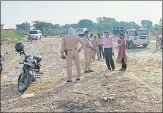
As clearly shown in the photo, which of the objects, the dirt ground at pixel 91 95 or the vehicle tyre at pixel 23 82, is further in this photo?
the vehicle tyre at pixel 23 82

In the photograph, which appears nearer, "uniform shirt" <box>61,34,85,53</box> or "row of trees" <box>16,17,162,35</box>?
"uniform shirt" <box>61,34,85,53</box>

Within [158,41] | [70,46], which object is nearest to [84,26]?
[158,41]

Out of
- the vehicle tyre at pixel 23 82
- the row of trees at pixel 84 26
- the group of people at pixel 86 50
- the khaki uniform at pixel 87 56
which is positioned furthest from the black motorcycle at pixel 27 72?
the row of trees at pixel 84 26

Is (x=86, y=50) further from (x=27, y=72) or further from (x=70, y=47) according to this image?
(x=27, y=72)

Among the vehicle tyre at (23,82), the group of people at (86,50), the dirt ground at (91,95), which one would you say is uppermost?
the group of people at (86,50)

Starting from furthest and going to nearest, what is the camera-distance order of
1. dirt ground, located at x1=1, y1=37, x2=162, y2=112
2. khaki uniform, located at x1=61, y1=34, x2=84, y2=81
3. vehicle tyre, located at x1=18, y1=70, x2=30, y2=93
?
1. khaki uniform, located at x1=61, y1=34, x2=84, y2=81
2. vehicle tyre, located at x1=18, y1=70, x2=30, y2=93
3. dirt ground, located at x1=1, y1=37, x2=162, y2=112

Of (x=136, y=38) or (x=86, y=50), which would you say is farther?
(x=136, y=38)

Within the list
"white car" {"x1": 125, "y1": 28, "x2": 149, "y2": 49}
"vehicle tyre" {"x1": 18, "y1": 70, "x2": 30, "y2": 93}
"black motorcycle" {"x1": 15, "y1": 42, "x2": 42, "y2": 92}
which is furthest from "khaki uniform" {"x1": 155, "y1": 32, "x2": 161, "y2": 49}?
"vehicle tyre" {"x1": 18, "y1": 70, "x2": 30, "y2": 93}

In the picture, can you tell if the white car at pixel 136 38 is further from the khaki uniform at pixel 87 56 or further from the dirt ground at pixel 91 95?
the dirt ground at pixel 91 95

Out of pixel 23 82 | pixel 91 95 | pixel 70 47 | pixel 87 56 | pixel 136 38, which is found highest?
pixel 70 47

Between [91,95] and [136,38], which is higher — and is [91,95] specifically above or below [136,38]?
below

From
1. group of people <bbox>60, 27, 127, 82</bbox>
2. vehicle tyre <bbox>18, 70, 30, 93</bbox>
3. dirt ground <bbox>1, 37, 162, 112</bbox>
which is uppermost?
group of people <bbox>60, 27, 127, 82</bbox>

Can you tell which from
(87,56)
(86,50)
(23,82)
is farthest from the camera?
(86,50)

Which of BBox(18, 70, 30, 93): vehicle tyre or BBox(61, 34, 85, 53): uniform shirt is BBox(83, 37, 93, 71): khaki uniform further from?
BBox(18, 70, 30, 93): vehicle tyre
